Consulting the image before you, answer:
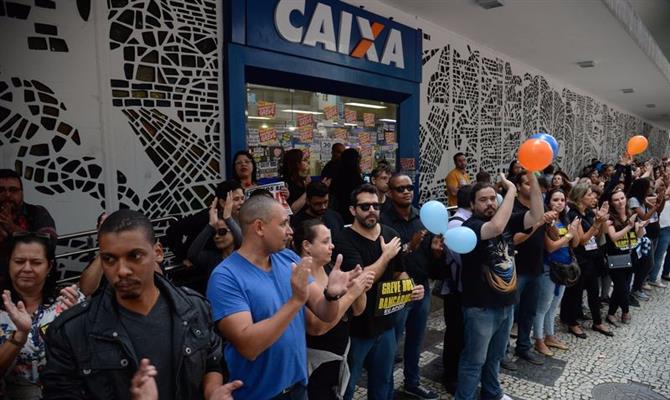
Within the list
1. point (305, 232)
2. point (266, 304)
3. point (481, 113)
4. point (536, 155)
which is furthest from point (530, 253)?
point (481, 113)

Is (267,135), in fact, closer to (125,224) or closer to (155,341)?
(125,224)

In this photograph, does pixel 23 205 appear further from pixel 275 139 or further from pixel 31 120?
pixel 275 139

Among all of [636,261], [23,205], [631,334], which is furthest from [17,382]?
[636,261]

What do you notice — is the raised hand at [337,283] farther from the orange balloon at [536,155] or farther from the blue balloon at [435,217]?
the orange balloon at [536,155]

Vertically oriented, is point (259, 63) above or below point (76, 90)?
above

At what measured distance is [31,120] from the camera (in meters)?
3.56

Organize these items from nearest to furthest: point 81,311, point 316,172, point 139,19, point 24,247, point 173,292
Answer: point 81,311
point 173,292
point 24,247
point 139,19
point 316,172

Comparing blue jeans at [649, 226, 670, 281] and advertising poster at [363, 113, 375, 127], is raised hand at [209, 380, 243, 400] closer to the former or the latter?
advertising poster at [363, 113, 375, 127]

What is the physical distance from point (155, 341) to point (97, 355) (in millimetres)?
175

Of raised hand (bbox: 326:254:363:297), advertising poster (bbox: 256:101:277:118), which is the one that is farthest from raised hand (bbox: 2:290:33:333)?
advertising poster (bbox: 256:101:277:118)

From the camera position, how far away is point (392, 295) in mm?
2926

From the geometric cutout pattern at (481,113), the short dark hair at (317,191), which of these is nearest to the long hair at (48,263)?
the short dark hair at (317,191)

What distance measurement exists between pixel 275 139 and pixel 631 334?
189 inches

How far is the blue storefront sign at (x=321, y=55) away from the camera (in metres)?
4.89
